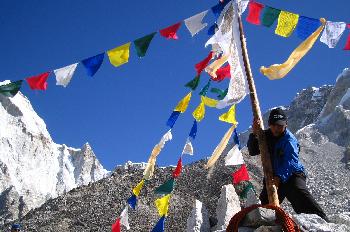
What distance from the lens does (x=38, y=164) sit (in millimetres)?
86562

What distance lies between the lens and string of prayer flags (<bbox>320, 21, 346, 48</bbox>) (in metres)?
→ 7.93

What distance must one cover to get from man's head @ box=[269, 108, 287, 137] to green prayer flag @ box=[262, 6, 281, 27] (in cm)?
268

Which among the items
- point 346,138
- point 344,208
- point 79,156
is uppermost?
point 79,156

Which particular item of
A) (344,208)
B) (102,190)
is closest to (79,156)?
(102,190)

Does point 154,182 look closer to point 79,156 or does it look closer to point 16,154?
point 16,154

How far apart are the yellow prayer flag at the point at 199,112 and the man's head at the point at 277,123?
3.22 meters

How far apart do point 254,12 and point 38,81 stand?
4154 millimetres

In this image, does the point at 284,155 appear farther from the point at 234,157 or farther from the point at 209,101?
the point at 234,157

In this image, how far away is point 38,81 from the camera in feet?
29.7

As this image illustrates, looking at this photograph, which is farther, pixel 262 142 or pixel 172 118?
pixel 172 118

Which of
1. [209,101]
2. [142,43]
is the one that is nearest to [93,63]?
[142,43]

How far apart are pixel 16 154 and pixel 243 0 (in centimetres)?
7771

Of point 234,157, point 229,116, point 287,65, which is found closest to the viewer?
point 287,65

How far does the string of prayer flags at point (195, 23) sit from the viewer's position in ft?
27.3
